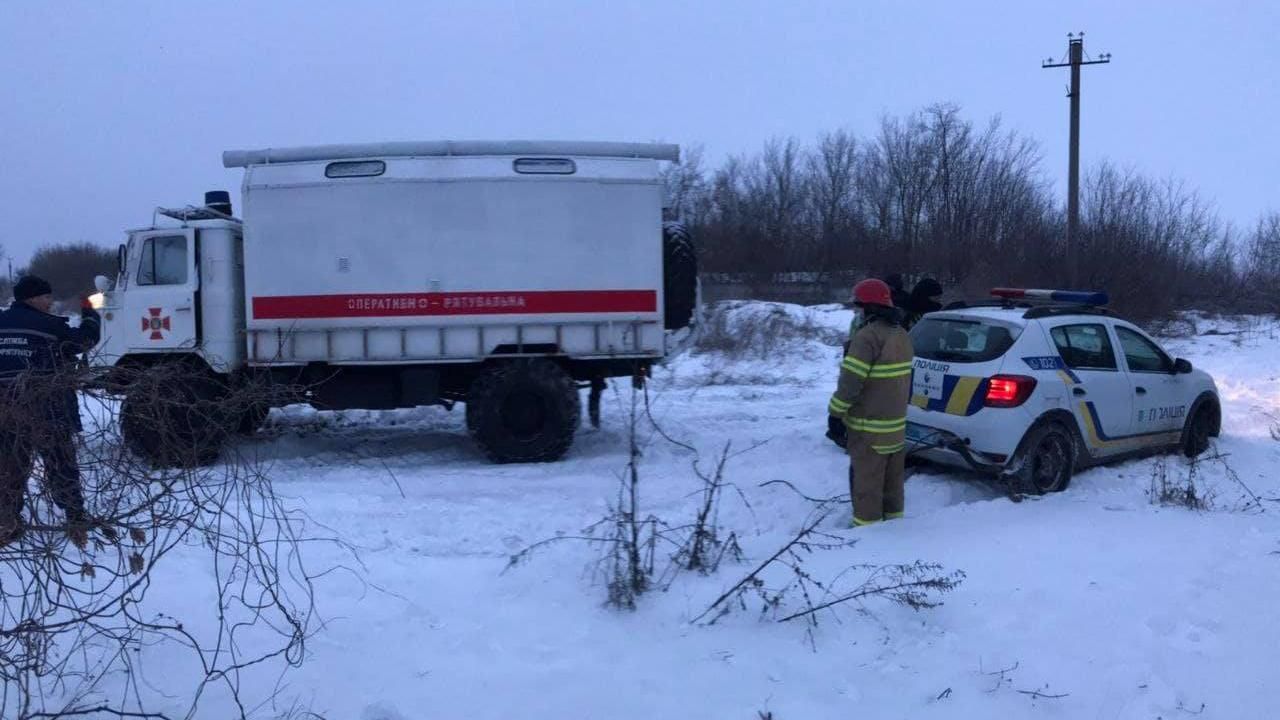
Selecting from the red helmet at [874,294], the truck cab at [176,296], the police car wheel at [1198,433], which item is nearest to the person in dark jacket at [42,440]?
the red helmet at [874,294]

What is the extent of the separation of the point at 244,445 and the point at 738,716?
2.74m

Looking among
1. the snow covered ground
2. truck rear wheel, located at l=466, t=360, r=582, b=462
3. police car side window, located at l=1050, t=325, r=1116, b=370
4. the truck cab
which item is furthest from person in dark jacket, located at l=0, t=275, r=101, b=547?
police car side window, located at l=1050, t=325, r=1116, b=370

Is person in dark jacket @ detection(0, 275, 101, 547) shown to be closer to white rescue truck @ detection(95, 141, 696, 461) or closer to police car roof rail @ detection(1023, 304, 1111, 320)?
white rescue truck @ detection(95, 141, 696, 461)

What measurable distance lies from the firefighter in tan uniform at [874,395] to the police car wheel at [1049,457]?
1532 millimetres

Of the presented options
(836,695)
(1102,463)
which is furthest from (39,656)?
(1102,463)

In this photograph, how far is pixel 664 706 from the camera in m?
3.68

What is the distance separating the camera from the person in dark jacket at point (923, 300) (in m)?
9.16

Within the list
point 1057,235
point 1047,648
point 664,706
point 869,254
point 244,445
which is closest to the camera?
point 664,706

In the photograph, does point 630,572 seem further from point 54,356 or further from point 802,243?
point 802,243

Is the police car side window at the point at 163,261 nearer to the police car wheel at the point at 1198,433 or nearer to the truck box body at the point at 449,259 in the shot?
the truck box body at the point at 449,259

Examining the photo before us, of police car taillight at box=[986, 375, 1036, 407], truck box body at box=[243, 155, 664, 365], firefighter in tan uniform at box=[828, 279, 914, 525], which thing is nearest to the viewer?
firefighter in tan uniform at box=[828, 279, 914, 525]

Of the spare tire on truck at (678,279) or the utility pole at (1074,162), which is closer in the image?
the spare tire on truck at (678,279)

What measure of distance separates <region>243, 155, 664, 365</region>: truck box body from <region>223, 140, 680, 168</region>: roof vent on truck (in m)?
0.07

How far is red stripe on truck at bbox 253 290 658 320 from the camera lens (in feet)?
29.0
